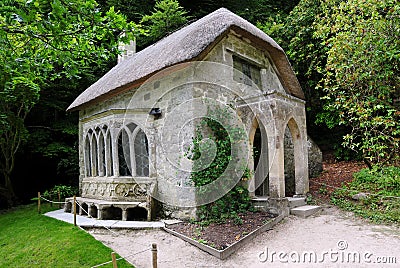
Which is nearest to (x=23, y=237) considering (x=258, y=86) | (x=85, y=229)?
(x=85, y=229)

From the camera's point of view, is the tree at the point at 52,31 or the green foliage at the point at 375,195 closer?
the tree at the point at 52,31

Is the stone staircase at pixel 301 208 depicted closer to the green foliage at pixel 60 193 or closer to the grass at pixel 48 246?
the grass at pixel 48 246

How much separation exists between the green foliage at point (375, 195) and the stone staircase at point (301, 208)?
85 cm

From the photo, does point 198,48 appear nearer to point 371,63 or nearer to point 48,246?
point 371,63

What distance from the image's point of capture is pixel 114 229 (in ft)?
20.9

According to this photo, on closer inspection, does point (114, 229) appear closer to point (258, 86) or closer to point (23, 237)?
point (23, 237)

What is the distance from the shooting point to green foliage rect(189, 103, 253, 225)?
6.37m

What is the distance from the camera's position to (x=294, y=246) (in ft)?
17.4

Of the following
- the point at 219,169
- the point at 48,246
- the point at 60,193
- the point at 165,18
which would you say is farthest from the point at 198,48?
the point at 165,18

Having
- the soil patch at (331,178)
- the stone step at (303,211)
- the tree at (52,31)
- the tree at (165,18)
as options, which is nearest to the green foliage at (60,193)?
the tree at (52,31)

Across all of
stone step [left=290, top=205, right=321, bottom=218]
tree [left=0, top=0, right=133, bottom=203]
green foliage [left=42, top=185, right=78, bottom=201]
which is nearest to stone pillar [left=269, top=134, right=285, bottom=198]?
stone step [left=290, top=205, right=321, bottom=218]

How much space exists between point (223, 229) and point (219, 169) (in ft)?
4.02

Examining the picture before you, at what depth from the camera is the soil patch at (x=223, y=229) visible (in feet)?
17.7

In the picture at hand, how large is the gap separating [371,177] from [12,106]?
1210 centimetres
